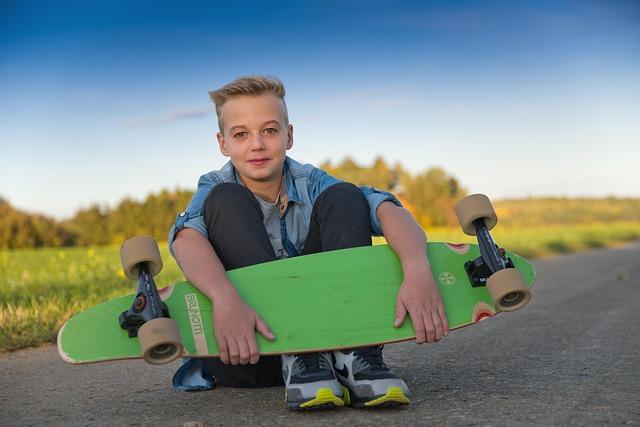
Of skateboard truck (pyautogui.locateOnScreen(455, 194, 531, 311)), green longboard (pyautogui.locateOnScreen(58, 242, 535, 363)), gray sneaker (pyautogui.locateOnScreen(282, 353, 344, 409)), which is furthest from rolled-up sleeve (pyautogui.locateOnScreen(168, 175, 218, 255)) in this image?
skateboard truck (pyautogui.locateOnScreen(455, 194, 531, 311))

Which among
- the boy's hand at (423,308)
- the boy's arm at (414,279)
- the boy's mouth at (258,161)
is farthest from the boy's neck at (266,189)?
the boy's hand at (423,308)

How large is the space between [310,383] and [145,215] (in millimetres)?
16660

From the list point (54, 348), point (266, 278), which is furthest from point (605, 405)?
point (54, 348)

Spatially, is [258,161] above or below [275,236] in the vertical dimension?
above

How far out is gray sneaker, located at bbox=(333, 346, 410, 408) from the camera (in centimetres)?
204

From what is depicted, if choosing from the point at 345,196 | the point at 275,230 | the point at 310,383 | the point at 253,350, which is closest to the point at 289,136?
the point at 275,230

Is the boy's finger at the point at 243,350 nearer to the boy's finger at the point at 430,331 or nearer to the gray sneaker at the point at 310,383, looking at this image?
the gray sneaker at the point at 310,383

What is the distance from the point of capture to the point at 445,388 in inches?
94.1

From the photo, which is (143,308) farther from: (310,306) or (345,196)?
(345,196)

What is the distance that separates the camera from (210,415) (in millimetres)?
2105

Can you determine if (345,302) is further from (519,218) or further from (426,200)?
(519,218)

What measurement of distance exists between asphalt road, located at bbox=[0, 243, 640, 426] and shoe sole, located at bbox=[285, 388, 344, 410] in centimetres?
3

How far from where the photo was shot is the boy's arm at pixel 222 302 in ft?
7.02

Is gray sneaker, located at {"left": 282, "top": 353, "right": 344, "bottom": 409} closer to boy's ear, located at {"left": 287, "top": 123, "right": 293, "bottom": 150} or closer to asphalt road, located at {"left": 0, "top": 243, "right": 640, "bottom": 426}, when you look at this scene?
asphalt road, located at {"left": 0, "top": 243, "right": 640, "bottom": 426}
